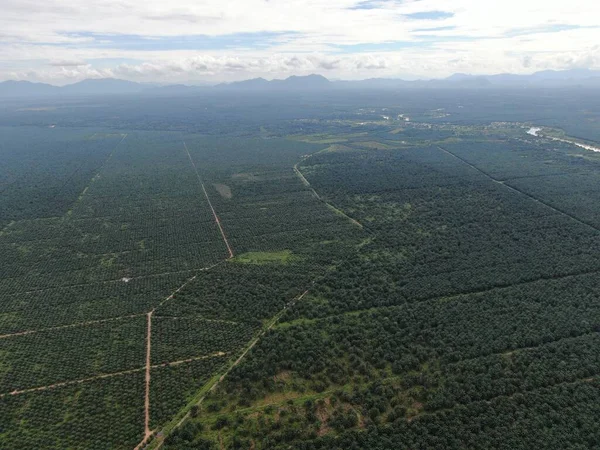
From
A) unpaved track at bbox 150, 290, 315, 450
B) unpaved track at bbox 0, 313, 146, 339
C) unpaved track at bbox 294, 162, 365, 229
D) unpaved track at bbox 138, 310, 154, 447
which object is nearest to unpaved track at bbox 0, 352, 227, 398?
unpaved track at bbox 138, 310, 154, 447

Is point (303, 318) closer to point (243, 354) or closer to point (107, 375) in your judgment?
point (243, 354)

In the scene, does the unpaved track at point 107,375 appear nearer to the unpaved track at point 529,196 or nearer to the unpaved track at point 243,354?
the unpaved track at point 243,354

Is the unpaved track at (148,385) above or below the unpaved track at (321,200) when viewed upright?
below

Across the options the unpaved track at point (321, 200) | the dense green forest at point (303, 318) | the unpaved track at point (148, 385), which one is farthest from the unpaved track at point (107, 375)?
the unpaved track at point (321, 200)

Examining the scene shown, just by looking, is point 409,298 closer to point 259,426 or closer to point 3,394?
point 259,426

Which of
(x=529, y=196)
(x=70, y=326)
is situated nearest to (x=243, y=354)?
(x=70, y=326)

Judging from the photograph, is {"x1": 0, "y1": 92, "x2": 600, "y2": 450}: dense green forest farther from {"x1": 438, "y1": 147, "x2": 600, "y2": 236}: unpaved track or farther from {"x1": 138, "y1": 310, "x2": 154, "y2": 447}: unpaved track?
{"x1": 438, "y1": 147, "x2": 600, "y2": 236}: unpaved track

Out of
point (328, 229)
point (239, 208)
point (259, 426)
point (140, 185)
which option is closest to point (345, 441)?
point (259, 426)

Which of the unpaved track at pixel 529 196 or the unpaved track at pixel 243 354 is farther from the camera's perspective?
the unpaved track at pixel 529 196
